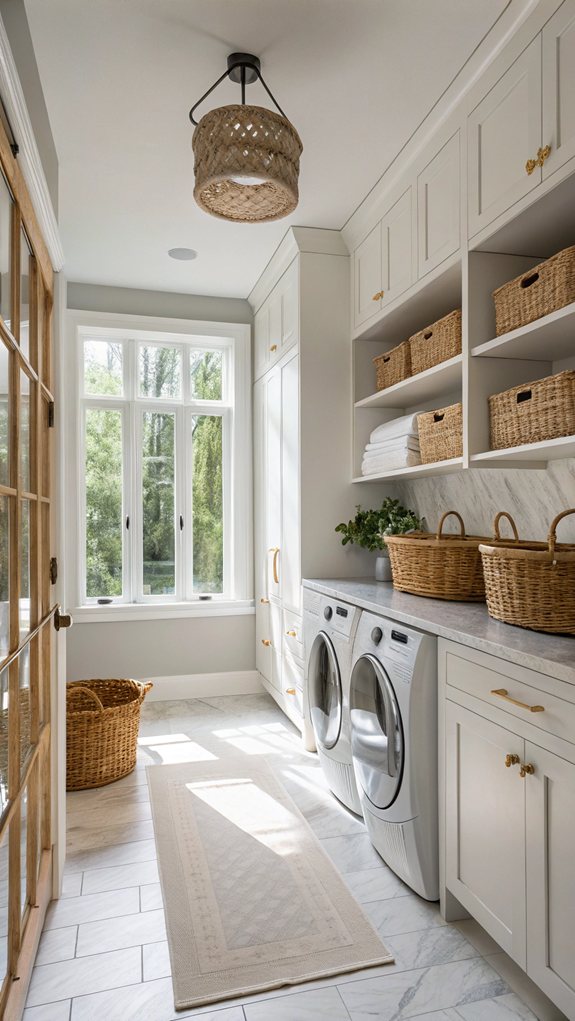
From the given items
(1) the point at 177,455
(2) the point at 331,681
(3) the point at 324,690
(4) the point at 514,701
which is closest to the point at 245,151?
(4) the point at 514,701

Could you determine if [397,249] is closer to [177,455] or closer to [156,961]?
[177,455]

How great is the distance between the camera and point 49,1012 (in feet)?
5.09

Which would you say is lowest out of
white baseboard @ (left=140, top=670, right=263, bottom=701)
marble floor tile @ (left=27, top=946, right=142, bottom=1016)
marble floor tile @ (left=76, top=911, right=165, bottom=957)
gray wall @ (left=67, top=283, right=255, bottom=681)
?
marble floor tile @ (left=76, top=911, right=165, bottom=957)

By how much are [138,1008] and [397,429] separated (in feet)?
7.26

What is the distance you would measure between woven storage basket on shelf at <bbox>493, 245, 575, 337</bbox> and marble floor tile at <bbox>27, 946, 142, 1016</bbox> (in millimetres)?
2135

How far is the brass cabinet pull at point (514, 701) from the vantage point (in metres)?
1.43

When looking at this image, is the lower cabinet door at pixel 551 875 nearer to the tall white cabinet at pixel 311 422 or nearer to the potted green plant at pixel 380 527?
the potted green plant at pixel 380 527

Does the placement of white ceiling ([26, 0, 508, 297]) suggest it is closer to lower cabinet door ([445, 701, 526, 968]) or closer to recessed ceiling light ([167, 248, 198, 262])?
recessed ceiling light ([167, 248, 198, 262])

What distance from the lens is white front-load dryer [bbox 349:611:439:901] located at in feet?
6.23

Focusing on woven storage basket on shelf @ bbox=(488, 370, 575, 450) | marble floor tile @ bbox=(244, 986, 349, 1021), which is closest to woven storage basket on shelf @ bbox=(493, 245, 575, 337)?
woven storage basket on shelf @ bbox=(488, 370, 575, 450)

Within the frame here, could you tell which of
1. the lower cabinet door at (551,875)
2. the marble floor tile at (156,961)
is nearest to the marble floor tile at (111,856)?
the marble floor tile at (156,961)

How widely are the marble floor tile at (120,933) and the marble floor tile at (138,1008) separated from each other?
18 centimetres

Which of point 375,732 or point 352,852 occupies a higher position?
point 375,732

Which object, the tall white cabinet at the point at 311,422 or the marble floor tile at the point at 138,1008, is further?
the tall white cabinet at the point at 311,422
